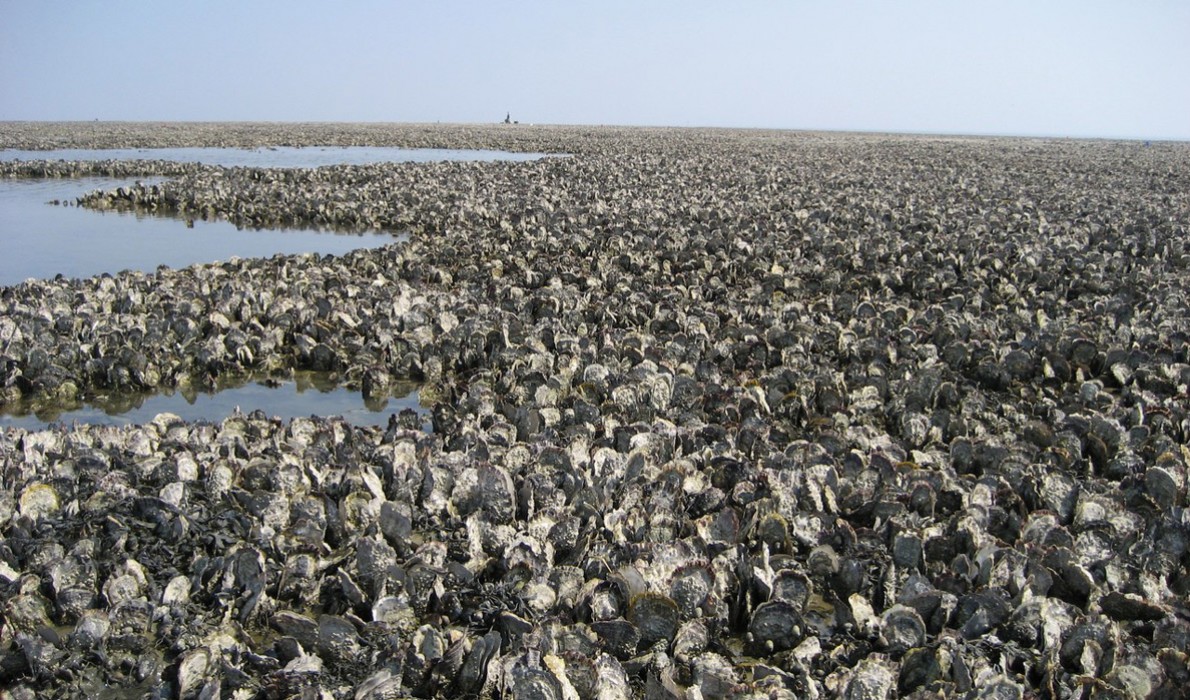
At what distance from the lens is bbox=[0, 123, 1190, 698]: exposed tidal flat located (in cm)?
353

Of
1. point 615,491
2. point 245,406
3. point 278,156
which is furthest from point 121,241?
point 278,156

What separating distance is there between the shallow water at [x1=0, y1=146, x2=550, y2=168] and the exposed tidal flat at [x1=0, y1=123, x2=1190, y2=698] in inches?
937

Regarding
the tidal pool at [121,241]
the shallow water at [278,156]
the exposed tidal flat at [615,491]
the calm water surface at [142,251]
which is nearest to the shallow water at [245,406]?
the calm water surface at [142,251]

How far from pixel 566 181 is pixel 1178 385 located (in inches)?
694

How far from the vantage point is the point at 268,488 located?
16.2 feet

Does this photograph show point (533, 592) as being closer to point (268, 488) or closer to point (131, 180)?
point (268, 488)

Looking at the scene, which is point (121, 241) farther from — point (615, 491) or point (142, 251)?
point (615, 491)

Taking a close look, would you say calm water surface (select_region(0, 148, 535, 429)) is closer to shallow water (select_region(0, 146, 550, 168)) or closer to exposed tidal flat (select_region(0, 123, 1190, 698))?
exposed tidal flat (select_region(0, 123, 1190, 698))

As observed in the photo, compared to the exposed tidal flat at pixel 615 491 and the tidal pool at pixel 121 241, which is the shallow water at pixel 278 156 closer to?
Answer: the tidal pool at pixel 121 241

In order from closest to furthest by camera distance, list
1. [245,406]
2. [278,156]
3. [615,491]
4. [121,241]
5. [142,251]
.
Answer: [615,491] < [245,406] < [142,251] < [121,241] < [278,156]

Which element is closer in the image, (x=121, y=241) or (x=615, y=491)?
(x=615, y=491)

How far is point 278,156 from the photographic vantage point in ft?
120

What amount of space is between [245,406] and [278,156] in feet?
106

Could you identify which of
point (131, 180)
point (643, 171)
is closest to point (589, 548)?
point (643, 171)
